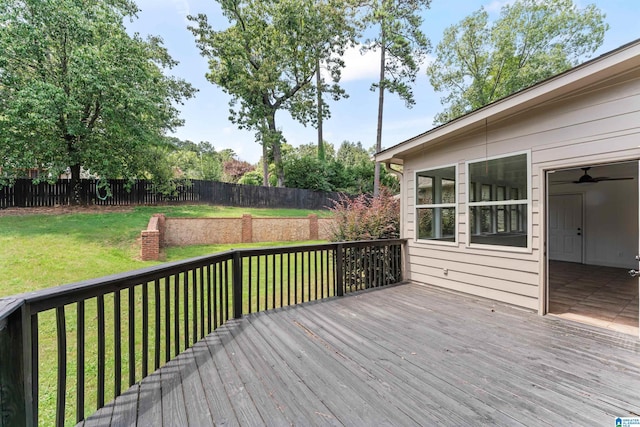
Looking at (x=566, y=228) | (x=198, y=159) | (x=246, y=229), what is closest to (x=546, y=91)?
(x=566, y=228)

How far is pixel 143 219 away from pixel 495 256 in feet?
34.9

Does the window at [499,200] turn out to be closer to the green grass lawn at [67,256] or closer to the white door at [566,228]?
the white door at [566,228]

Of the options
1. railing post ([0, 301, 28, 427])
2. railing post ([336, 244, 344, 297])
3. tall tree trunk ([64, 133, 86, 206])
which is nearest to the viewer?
railing post ([0, 301, 28, 427])

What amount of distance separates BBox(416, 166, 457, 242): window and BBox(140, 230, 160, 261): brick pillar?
254 inches

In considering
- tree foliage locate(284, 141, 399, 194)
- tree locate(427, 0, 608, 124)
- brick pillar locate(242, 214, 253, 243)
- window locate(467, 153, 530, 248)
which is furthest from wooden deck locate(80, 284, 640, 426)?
tree locate(427, 0, 608, 124)

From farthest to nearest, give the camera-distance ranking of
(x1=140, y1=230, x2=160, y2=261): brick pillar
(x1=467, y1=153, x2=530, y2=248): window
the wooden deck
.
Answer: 1. (x1=140, y1=230, x2=160, y2=261): brick pillar
2. (x1=467, y1=153, x2=530, y2=248): window
3. the wooden deck

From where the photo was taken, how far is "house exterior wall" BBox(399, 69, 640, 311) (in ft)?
9.94

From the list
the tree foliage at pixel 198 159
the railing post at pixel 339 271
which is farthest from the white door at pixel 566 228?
the tree foliage at pixel 198 159

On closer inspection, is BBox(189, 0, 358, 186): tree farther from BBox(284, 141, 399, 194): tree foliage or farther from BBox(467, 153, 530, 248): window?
BBox(467, 153, 530, 248): window

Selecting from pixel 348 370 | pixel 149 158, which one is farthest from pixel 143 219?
pixel 348 370

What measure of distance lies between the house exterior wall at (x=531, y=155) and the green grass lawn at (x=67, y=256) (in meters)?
4.74

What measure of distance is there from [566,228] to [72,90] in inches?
637

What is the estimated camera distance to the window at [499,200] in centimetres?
379

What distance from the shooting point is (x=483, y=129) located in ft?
13.9
